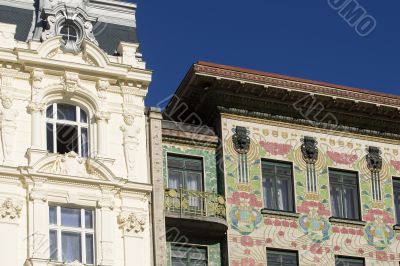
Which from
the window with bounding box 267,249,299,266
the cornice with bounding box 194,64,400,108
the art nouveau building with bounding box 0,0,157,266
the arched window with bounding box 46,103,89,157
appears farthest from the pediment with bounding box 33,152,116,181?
the window with bounding box 267,249,299,266

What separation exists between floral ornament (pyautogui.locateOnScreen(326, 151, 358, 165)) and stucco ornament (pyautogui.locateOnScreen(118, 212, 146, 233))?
27.0 feet

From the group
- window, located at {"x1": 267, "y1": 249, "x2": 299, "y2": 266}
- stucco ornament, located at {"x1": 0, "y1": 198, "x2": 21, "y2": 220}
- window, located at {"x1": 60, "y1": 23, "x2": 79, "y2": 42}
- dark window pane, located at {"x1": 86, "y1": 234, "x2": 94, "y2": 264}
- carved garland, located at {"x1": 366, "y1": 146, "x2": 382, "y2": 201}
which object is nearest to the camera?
stucco ornament, located at {"x1": 0, "y1": 198, "x2": 21, "y2": 220}

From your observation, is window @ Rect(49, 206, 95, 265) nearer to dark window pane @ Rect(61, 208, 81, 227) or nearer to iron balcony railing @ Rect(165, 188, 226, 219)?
dark window pane @ Rect(61, 208, 81, 227)

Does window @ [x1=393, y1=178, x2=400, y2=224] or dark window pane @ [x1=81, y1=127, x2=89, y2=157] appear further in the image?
window @ [x1=393, y1=178, x2=400, y2=224]

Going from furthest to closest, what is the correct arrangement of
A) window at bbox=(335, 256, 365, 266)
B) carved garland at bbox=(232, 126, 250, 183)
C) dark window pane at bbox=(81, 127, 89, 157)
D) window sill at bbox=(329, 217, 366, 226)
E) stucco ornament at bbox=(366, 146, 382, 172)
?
1. stucco ornament at bbox=(366, 146, 382, 172)
2. window sill at bbox=(329, 217, 366, 226)
3. window at bbox=(335, 256, 365, 266)
4. carved garland at bbox=(232, 126, 250, 183)
5. dark window pane at bbox=(81, 127, 89, 157)

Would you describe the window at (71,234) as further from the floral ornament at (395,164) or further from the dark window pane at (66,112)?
the floral ornament at (395,164)

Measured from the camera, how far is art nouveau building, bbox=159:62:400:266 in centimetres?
4603

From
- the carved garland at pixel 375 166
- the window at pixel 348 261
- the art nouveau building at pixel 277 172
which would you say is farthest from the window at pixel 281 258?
the carved garland at pixel 375 166

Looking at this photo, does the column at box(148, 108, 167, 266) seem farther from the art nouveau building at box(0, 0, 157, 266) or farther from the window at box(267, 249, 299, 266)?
the window at box(267, 249, 299, 266)

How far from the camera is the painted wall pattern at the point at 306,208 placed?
46406mm

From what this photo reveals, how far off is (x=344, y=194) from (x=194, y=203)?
6.09m

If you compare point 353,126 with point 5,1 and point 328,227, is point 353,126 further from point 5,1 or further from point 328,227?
point 5,1

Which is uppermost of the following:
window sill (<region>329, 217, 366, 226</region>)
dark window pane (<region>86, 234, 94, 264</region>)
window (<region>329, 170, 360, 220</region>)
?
window (<region>329, 170, 360, 220</region>)

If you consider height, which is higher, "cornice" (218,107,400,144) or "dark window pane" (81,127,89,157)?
"cornice" (218,107,400,144)
